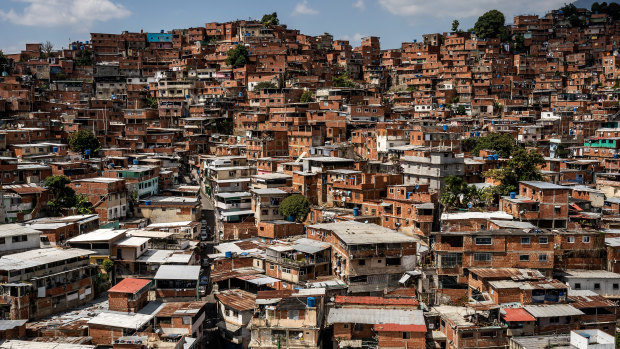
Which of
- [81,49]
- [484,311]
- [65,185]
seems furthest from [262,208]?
[81,49]

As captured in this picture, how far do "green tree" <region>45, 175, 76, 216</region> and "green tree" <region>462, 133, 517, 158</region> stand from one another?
99.6 ft

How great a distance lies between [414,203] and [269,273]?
9.76 metres

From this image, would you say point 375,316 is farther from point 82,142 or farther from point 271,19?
point 271,19

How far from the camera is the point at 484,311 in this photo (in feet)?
78.2

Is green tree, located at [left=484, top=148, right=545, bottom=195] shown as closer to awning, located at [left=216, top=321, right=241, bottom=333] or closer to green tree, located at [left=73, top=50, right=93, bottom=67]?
awning, located at [left=216, top=321, right=241, bottom=333]

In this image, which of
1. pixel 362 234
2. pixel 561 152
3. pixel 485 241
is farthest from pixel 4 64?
pixel 485 241

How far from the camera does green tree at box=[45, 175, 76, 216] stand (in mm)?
35281

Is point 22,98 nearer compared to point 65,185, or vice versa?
point 65,185

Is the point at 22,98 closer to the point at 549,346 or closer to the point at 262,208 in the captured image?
the point at 262,208

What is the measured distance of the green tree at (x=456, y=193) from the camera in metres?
34.3

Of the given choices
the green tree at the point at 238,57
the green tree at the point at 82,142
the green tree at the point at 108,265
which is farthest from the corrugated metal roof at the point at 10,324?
the green tree at the point at 238,57

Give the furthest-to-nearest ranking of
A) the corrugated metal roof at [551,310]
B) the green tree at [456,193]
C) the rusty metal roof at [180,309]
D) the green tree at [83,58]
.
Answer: the green tree at [83,58], the green tree at [456,193], the rusty metal roof at [180,309], the corrugated metal roof at [551,310]

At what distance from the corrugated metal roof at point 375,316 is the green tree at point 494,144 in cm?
2446

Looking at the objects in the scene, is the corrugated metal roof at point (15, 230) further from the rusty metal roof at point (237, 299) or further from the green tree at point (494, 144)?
the green tree at point (494, 144)
